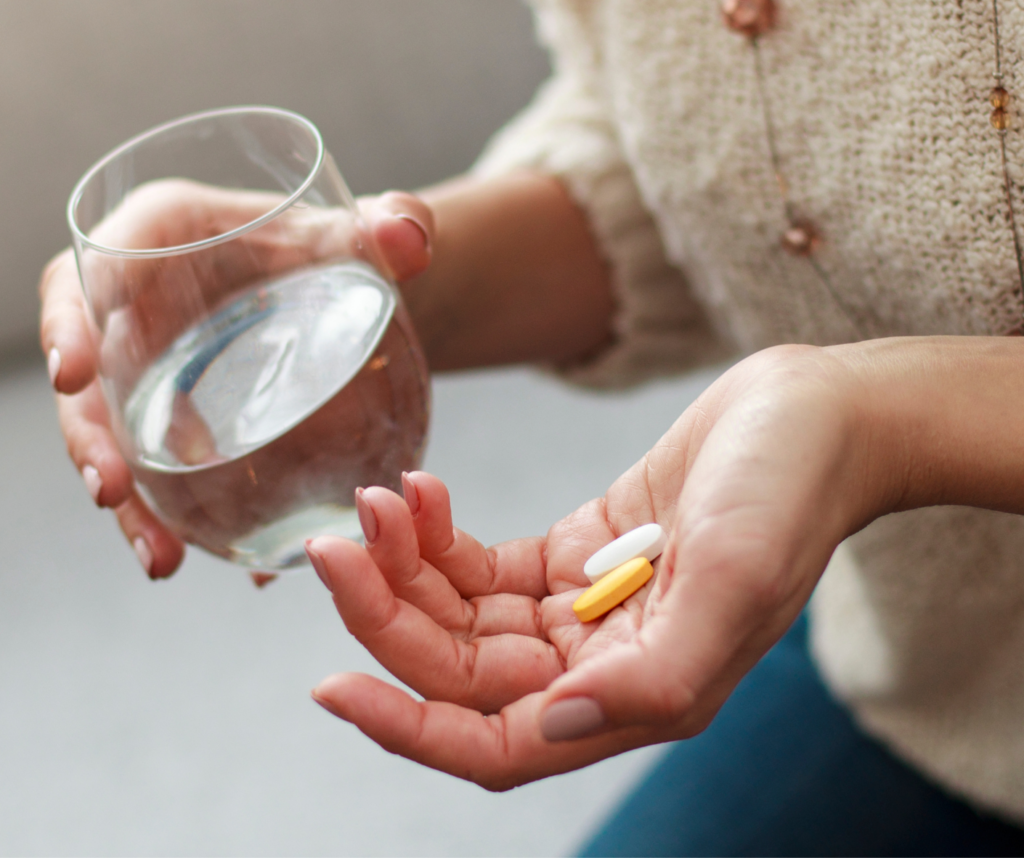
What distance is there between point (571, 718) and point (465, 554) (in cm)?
10

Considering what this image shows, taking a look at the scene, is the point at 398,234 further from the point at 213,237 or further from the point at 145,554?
the point at 145,554

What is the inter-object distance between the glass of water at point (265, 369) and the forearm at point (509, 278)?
0.24 m

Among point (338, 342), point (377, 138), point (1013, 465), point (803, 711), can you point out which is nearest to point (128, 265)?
point (338, 342)

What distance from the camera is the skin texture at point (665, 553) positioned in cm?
28

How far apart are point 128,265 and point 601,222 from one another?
381 mm

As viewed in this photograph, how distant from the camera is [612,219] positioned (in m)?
0.64

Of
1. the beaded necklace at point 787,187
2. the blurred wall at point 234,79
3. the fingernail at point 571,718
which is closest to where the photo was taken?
the fingernail at point 571,718

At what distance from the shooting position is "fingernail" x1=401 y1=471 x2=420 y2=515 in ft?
1.11

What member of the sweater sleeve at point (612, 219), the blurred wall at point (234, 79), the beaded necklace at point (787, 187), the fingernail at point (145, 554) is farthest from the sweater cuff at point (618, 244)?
the blurred wall at point (234, 79)

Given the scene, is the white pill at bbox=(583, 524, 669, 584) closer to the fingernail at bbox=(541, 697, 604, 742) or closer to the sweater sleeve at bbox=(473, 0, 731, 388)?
the fingernail at bbox=(541, 697, 604, 742)

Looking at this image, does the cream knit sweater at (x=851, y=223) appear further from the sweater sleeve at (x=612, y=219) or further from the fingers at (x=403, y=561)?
the fingers at (x=403, y=561)

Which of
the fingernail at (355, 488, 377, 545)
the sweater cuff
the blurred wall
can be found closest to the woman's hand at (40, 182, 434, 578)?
the fingernail at (355, 488, 377, 545)

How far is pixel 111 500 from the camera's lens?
455 mm

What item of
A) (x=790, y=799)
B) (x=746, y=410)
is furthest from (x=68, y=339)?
(x=790, y=799)
